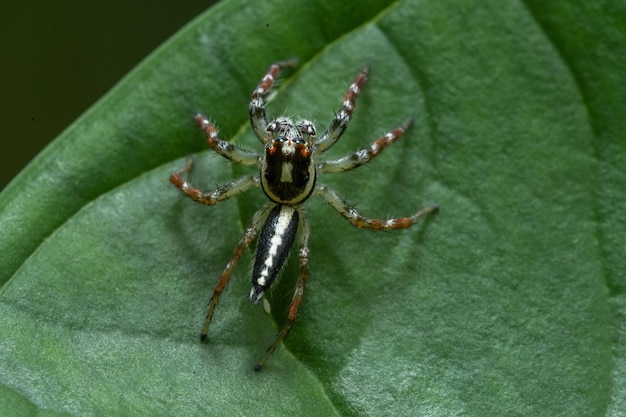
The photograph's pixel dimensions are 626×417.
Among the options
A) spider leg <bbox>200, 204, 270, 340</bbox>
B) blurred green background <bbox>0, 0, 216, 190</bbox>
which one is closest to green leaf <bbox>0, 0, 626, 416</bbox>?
spider leg <bbox>200, 204, 270, 340</bbox>

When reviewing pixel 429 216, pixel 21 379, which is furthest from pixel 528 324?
pixel 21 379

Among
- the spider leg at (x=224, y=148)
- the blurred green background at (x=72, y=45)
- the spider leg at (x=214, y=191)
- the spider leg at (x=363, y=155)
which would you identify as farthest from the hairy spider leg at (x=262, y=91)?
the blurred green background at (x=72, y=45)

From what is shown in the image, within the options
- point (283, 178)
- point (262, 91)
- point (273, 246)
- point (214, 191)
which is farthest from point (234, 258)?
point (262, 91)

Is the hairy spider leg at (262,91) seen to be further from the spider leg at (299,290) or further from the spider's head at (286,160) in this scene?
the spider leg at (299,290)

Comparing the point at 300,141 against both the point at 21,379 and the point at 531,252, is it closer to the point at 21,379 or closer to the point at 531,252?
the point at 531,252

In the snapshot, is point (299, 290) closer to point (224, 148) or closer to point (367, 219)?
point (367, 219)

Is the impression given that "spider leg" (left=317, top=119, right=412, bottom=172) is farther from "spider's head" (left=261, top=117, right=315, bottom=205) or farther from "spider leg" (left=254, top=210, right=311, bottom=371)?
"spider leg" (left=254, top=210, right=311, bottom=371)
